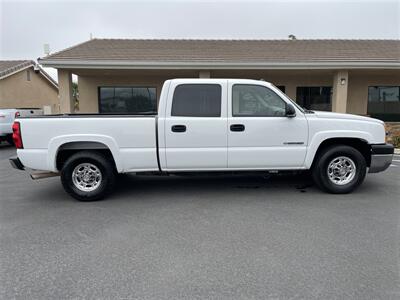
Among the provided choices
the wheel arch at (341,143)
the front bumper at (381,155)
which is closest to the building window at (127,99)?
the wheel arch at (341,143)

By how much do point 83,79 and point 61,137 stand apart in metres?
10.9

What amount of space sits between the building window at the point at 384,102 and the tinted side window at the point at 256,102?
12925 mm

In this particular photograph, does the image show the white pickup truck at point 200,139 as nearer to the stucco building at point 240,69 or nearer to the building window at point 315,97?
the stucco building at point 240,69

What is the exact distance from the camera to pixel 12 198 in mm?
5285

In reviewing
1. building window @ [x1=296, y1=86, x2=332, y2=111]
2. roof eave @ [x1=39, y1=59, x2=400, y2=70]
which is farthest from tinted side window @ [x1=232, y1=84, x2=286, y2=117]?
building window @ [x1=296, y1=86, x2=332, y2=111]

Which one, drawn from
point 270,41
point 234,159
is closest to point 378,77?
point 270,41

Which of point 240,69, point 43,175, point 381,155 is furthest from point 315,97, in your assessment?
point 43,175

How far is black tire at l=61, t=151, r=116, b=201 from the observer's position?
4858 millimetres

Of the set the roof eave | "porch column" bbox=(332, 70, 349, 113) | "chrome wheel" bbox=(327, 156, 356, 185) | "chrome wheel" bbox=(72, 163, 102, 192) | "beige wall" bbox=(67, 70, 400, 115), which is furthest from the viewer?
"beige wall" bbox=(67, 70, 400, 115)

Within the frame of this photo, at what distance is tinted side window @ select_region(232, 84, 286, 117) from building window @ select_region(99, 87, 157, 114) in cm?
1041

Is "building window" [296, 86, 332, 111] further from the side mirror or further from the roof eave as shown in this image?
the side mirror

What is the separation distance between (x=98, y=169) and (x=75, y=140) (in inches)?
24.3

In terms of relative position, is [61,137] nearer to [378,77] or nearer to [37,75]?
[378,77]

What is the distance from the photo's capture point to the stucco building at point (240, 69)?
11.6 meters
